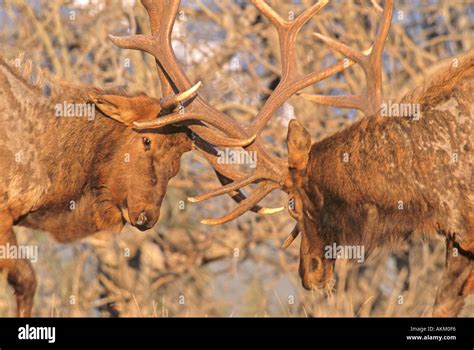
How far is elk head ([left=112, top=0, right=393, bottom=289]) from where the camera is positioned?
26.4ft

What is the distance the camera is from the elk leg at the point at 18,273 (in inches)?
300

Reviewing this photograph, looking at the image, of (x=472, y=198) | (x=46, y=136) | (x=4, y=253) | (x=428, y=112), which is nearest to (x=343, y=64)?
(x=428, y=112)

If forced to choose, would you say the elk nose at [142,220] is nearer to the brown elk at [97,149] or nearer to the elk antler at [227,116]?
the brown elk at [97,149]

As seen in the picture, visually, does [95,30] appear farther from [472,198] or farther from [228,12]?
[472,198]

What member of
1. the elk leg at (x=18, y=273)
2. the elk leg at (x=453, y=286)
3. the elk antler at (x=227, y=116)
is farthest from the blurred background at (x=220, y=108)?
the elk leg at (x=453, y=286)

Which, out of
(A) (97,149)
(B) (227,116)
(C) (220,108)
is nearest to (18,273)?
(A) (97,149)

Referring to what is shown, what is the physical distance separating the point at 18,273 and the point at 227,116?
6.43 ft

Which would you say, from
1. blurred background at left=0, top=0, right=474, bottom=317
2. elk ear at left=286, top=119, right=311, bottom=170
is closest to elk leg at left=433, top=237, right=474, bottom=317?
elk ear at left=286, top=119, right=311, bottom=170

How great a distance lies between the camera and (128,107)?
8.09 m

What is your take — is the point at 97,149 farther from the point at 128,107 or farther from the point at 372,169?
the point at 372,169

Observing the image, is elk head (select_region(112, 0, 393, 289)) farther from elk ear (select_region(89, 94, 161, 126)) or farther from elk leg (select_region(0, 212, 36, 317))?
elk leg (select_region(0, 212, 36, 317))

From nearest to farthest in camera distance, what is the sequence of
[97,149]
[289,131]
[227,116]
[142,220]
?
[289,131]
[142,220]
[97,149]
[227,116]

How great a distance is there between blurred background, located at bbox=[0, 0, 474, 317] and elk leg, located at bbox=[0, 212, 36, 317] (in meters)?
6.61
